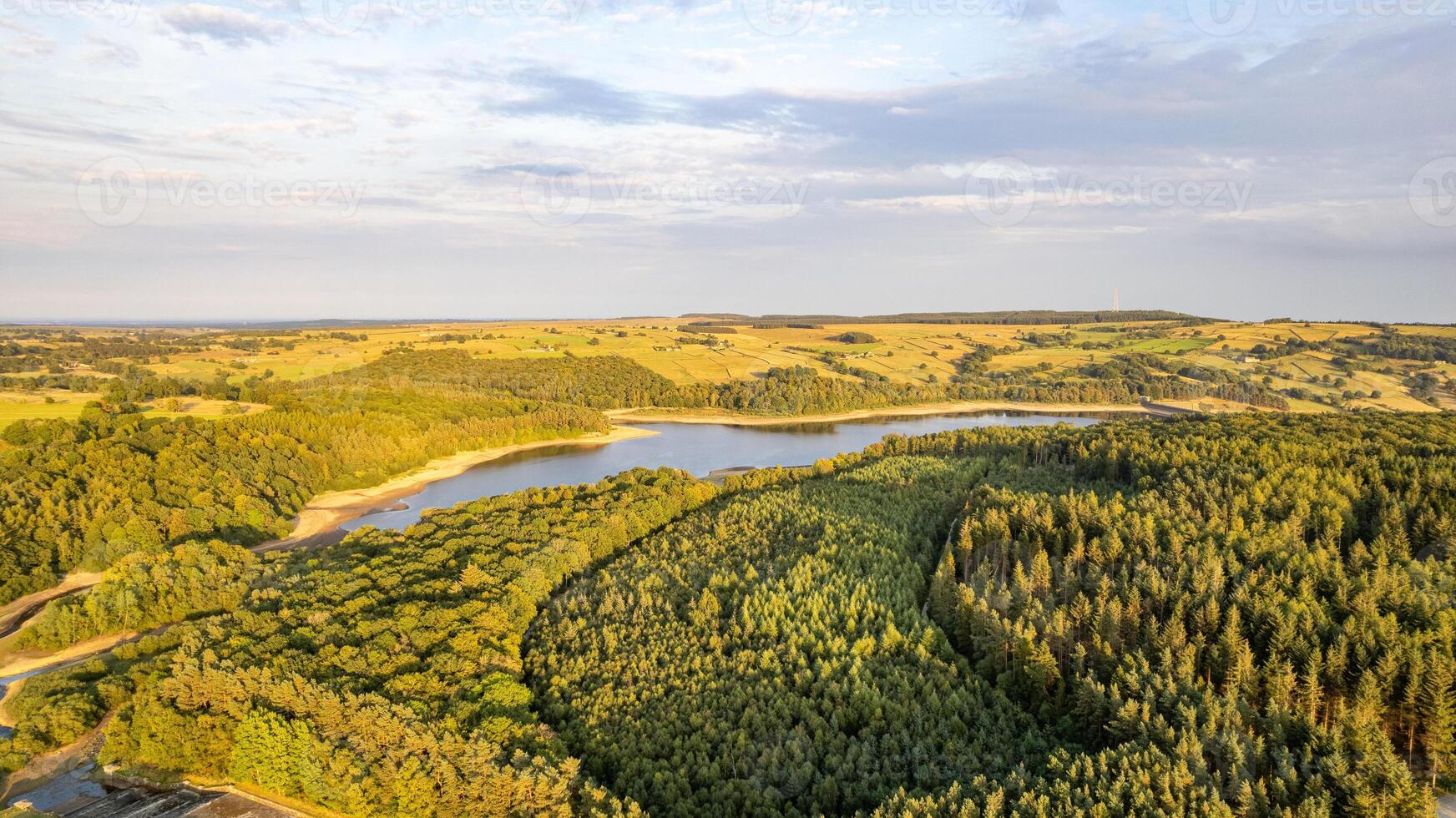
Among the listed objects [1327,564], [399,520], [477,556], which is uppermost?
[1327,564]

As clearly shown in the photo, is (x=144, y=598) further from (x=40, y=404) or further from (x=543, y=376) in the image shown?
(x=543, y=376)

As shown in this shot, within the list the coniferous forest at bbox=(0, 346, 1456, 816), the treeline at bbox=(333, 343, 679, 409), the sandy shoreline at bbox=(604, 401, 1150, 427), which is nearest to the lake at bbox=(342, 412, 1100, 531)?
the sandy shoreline at bbox=(604, 401, 1150, 427)

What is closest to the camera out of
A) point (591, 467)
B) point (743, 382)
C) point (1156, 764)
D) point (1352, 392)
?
point (1156, 764)

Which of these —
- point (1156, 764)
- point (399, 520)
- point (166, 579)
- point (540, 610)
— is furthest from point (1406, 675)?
point (399, 520)

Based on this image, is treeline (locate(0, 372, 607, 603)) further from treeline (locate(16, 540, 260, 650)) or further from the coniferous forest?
treeline (locate(16, 540, 260, 650))

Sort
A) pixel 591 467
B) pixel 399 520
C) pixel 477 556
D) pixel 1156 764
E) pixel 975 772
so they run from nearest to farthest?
pixel 1156 764 → pixel 975 772 → pixel 477 556 → pixel 399 520 → pixel 591 467

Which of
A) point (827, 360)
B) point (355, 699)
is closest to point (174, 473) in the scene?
point (355, 699)

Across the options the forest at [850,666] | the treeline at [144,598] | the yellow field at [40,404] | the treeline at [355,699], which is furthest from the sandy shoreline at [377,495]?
the yellow field at [40,404]

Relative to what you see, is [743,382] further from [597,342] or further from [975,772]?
[975,772]
